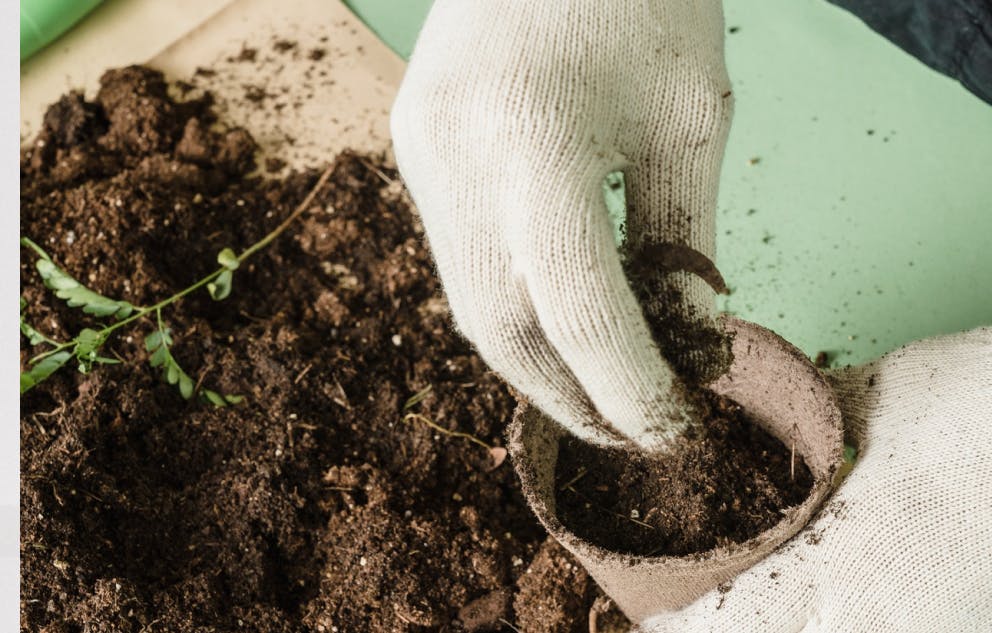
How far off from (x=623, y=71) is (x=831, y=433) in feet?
1.39

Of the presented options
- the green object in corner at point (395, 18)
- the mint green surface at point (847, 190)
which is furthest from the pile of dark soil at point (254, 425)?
the mint green surface at point (847, 190)

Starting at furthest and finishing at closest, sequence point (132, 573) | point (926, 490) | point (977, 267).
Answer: point (977, 267) < point (132, 573) < point (926, 490)

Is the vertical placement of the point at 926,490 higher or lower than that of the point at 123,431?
lower

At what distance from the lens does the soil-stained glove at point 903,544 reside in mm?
938

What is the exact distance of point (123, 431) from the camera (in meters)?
1.21

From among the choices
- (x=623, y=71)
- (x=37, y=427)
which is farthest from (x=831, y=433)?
(x=37, y=427)

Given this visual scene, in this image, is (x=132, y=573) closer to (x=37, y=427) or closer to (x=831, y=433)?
(x=37, y=427)

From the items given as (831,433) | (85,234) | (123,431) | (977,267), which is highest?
(85,234)

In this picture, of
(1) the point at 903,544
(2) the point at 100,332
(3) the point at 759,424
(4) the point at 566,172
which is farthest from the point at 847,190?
(2) the point at 100,332

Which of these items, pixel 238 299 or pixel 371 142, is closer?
pixel 238 299

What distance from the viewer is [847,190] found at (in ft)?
4.48

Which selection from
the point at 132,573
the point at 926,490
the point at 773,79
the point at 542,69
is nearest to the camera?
the point at 542,69

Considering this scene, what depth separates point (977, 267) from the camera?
1.30m

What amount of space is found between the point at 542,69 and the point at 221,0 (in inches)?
37.6
